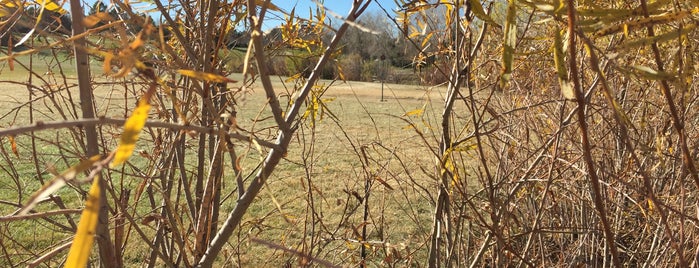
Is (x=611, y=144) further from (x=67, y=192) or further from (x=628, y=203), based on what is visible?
(x=67, y=192)

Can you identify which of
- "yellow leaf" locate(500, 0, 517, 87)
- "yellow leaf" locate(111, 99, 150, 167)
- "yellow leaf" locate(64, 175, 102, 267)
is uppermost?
"yellow leaf" locate(500, 0, 517, 87)

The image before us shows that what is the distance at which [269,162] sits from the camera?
0.62m

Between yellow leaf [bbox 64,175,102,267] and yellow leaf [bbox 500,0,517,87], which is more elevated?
yellow leaf [bbox 500,0,517,87]

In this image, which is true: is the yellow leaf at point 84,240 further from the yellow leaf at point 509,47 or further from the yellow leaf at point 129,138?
the yellow leaf at point 509,47

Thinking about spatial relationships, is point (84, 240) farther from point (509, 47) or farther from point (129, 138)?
point (509, 47)

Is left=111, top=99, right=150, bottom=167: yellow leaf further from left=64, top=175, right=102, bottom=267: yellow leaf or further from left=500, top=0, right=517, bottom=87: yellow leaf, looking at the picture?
left=500, top=0, right=517, bottom=87: yellow leaf

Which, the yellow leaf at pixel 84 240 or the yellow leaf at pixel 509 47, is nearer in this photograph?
the yellow leaf at pixel 84 240

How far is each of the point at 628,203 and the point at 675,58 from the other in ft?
6.39

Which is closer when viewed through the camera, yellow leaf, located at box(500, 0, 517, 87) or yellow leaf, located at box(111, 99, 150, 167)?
yellow leaf, located at box(111, 99, 150, 167)

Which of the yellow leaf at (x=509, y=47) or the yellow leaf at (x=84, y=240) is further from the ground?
the yellow leaf at (x=509, y=47)

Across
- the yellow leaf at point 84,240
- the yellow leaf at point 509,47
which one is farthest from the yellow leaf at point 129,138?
the yellow leaf at point 509,47

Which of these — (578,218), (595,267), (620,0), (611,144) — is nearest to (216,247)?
(620,0)

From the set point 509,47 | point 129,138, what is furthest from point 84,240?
point 509,47

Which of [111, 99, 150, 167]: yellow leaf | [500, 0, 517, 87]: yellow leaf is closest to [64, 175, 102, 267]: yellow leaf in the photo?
[111, 99, 150, 167]: yellow leaf
